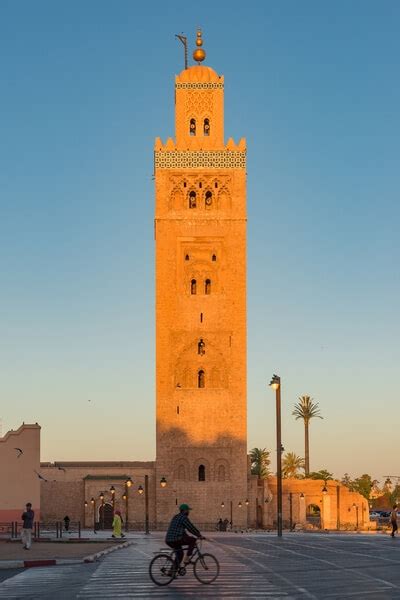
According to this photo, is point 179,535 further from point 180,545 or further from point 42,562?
point 42,562

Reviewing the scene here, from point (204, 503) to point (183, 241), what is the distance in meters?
18.6

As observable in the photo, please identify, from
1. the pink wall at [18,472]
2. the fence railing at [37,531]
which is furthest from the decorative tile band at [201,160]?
the pink wall at [18,472]

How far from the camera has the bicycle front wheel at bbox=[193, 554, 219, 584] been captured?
18172 millimetres

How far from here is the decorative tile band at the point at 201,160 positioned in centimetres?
8169

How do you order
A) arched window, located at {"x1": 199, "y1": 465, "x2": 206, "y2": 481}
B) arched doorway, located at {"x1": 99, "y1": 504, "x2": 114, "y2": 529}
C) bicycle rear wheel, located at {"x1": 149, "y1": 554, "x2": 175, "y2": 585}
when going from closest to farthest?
1. bicycle rear wheel, located at {"x1": 149, "y1": 554, "x2": 175, "y2": 585}
2. arched window, located at {"x1": 199, "y1": 465, "x2": 206, "y2": 481}
3. arched doorway, located at {"x1": 99, "y1": 504, "x2": 114, "y2": 529}

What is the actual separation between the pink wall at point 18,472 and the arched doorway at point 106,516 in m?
23.7

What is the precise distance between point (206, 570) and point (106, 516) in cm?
6388

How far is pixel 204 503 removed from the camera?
76625 mm

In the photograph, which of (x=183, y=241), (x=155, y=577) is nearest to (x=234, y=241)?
(x=183, y=241)

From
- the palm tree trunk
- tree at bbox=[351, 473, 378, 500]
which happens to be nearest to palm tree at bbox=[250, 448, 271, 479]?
the palm tree trunk

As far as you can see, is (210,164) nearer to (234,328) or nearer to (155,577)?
(234,328)

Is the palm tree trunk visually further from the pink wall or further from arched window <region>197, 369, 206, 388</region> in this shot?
the pink wall

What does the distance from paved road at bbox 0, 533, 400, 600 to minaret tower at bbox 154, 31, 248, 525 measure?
5003cm

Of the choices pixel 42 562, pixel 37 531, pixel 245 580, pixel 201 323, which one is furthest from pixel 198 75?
pixel 245 580
